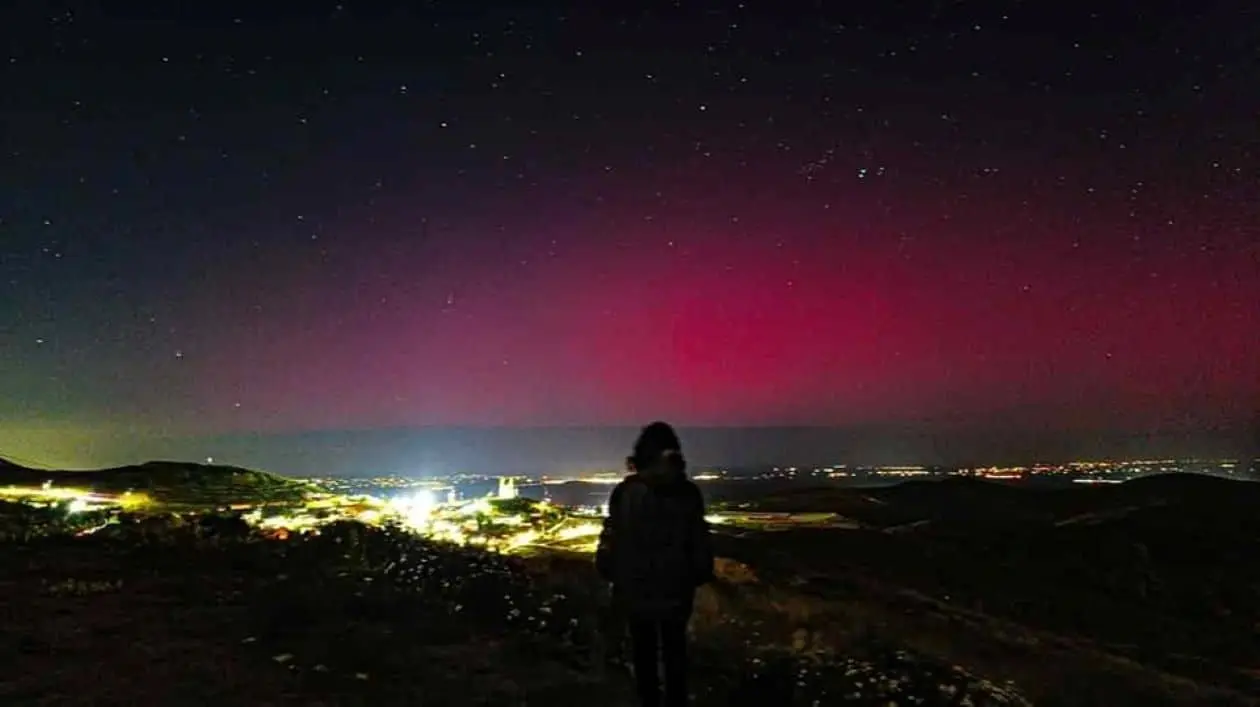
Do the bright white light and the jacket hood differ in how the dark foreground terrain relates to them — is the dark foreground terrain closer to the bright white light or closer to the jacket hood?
the jacket hood

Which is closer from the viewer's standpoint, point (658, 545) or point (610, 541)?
point (658, 545)

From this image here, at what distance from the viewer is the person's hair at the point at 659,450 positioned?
348 inches

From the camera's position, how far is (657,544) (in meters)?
8.79

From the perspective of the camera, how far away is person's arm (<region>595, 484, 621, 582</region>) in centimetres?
901

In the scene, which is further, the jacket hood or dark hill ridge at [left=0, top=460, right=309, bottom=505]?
dark hill ridge at [left=0, top=460, right=309, bottom=505]

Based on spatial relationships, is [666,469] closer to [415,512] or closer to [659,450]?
[659,450]

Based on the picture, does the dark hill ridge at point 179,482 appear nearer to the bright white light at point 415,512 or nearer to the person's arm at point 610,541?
the bright white light at point 415,512

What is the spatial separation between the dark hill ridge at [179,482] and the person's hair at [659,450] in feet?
163

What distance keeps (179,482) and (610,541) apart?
227 ft

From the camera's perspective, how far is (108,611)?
55.6 feet

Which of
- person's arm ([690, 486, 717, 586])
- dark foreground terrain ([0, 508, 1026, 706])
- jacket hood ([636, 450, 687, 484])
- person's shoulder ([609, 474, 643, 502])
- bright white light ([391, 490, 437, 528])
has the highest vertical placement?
jacket hood ([636, 450, 687, 484])

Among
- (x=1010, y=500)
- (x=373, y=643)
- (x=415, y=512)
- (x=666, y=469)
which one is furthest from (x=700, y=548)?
(x=1010, y=500)

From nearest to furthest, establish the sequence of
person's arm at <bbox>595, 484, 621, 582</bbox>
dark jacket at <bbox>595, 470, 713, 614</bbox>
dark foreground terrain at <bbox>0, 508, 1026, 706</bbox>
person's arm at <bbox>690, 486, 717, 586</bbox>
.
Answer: dark jacket at <bbox>595, 470, 713, 614</bbox>
person's arm at <bbox>690, 486, 717, 586</bbox>
person's arm at <bbox>595, 484, 621, 582</bbox>
dark foreground terrain at <bbox>0, 508, 1026, 706</bbox>

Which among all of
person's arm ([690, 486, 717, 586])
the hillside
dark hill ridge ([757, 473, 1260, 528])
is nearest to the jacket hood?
person's arm ([690, 486, 717, 586])
